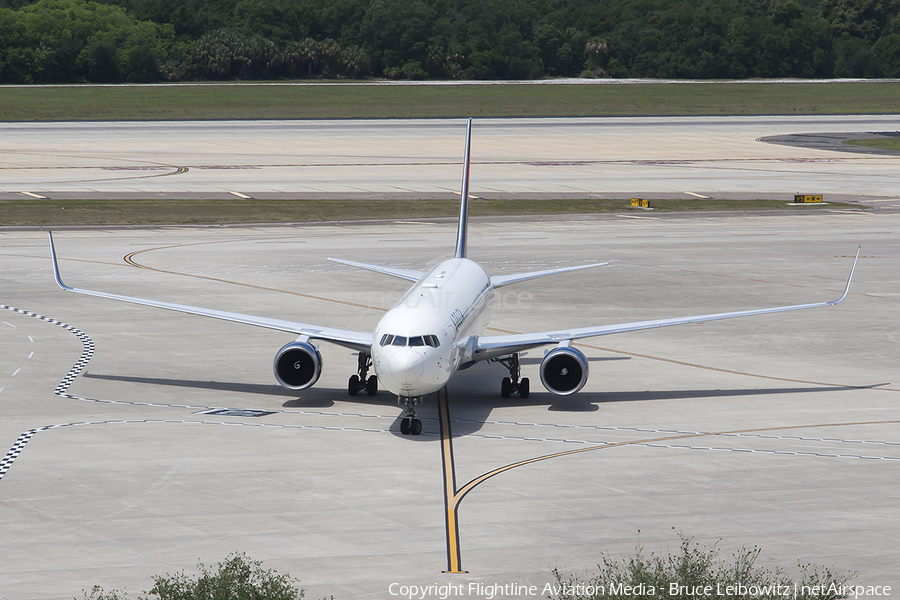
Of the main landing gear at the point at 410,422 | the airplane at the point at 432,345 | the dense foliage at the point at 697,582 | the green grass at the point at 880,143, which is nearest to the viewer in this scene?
the dense foliage at the point at 697,582

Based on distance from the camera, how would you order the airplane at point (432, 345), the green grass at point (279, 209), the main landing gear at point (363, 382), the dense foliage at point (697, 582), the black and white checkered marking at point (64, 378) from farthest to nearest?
the green grass at point (279, 209), the main landing gear at point (363, 382), the airplane at point (432, 345), the black and white checkered marking at point (64, 378), the dense foliage at point (697, 582)

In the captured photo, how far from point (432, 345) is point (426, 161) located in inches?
2891

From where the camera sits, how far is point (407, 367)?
919 inches

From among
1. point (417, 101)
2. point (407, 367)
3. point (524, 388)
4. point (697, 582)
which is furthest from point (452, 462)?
point (417, 101)

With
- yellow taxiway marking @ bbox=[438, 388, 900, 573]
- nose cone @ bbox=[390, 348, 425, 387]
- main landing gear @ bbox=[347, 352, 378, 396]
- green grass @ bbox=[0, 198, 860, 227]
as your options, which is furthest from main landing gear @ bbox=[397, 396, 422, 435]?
green grass @ bbox=[0, 198, 860, 227]

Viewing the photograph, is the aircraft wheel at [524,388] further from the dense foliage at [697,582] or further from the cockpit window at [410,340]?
the dense foliage at [697,582]

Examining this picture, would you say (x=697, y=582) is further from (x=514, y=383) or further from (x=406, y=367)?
(x=514, y=383)

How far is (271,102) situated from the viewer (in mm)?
165625

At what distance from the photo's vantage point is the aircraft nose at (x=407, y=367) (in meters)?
23.4

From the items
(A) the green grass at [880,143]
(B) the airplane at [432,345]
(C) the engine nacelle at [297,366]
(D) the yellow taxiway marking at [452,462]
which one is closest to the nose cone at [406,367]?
(B) the airplane at [432,345]

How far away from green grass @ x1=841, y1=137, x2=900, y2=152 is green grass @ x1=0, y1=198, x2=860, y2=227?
137 ft

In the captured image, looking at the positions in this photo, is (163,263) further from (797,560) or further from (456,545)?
(797,560)

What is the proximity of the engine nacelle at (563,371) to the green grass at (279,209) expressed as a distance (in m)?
40.2

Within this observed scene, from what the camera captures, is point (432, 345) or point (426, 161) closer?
point (432, 345)
